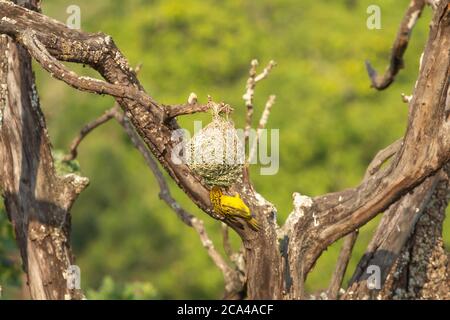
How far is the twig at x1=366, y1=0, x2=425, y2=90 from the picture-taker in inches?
345

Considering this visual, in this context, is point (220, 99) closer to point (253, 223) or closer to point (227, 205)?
point (253, 223)

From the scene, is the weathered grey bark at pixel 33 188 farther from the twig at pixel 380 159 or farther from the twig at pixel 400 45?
the twig at pixel 400 45

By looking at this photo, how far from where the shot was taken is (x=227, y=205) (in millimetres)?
5859

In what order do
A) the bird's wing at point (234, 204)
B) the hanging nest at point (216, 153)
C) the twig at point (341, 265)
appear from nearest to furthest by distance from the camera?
the hanging nest at point (216, 153)
the bird's wing at point (234, 204)
the twig at point (341, 265)

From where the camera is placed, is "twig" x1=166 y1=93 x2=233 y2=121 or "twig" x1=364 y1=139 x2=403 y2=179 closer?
"twig" x1=166 y1=93 x2=233 y2=121

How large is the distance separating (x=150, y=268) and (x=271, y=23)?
1747 cm

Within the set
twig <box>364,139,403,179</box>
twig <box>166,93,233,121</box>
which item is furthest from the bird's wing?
twig <box>364,139,403,179</box>

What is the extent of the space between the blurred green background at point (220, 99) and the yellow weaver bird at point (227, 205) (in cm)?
2037

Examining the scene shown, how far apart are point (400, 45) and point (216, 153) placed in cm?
387

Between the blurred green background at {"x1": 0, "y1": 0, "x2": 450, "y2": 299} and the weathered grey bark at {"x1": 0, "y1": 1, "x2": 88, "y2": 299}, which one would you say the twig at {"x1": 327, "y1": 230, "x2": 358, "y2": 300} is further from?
the blurred green background at {"x1": 0, "y1": 0, "x2": 450, "y2": 299}

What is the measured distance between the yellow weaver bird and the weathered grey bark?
2.01 metres

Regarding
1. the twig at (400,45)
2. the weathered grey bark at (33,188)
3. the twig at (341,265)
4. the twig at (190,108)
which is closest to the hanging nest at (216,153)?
the twig at (190,108)

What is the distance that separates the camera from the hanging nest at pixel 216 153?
18.7 feet

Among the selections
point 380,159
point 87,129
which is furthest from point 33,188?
point 380,159
